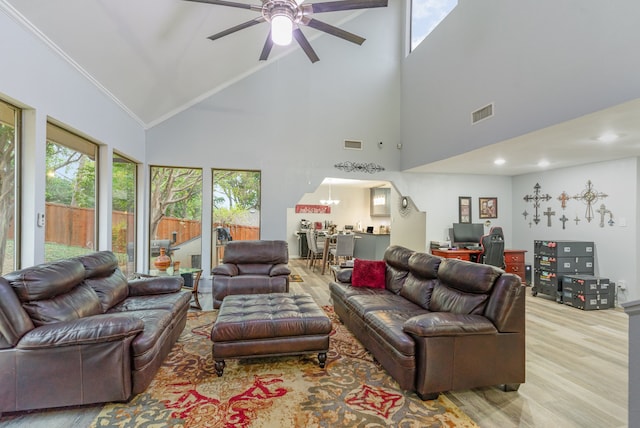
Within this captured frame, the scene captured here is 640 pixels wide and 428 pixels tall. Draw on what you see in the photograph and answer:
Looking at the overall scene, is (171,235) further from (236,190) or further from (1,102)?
(1,102)

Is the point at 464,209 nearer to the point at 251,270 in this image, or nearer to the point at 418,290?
the point at 418,290

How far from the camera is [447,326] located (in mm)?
2172

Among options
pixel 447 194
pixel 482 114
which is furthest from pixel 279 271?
pixel 447 194

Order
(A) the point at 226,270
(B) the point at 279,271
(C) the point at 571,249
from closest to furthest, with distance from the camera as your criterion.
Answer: (A) the point at 226,270
(B) the point at 279,271
(C) the point at 571,249

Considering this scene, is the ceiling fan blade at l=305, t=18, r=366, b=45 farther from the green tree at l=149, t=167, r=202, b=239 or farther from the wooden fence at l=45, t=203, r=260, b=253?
the green tree at l=149, t=167, r=202, b=239

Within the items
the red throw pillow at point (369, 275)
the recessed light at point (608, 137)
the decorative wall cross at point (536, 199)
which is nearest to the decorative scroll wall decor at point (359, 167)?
the red throw pillow at point (369, 275)

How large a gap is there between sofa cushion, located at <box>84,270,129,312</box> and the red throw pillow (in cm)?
241

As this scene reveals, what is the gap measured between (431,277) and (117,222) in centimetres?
410

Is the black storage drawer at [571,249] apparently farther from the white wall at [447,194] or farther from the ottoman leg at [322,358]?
the ottoman leg at [322,358]

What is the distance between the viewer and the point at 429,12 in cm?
561

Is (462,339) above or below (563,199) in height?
below

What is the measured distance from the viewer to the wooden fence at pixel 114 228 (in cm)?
306

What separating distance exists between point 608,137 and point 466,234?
9.89ft

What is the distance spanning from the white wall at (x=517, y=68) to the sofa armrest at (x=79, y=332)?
4107mm
